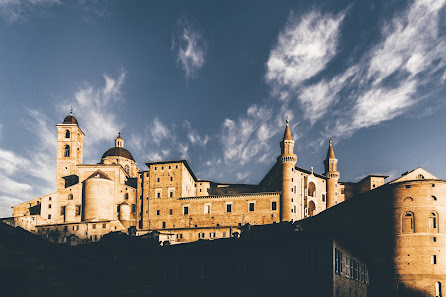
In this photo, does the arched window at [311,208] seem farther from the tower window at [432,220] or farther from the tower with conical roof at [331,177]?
the tower window at [432,220]

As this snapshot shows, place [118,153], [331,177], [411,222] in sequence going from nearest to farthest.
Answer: [411,222], [331,177], [118,153]

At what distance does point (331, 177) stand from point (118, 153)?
46978 millimetres

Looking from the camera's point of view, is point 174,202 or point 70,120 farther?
point 70,120

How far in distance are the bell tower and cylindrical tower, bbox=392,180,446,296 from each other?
6198 centimetres

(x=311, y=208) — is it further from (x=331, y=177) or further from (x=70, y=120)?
Answer: (x=70, y=120)

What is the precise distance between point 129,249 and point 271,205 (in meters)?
44.1

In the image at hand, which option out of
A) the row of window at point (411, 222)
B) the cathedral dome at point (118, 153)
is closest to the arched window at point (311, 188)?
the row of window at point (411, 222)

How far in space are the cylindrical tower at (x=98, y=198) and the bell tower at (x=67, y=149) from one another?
11.1m

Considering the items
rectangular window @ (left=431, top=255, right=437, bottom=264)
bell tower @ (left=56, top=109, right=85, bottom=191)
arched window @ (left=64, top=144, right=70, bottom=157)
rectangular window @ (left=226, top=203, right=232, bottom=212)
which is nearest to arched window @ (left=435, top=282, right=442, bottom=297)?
rectangular window @ (left=431, top=255, right=437, bottom=264)

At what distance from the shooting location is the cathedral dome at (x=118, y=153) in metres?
94.0

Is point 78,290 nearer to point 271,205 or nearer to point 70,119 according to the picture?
point 271,205

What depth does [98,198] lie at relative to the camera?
7406cm

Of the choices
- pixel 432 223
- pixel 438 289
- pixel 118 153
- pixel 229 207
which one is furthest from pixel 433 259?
pixel 118 153

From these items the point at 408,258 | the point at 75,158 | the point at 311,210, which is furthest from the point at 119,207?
the point at 408,258
